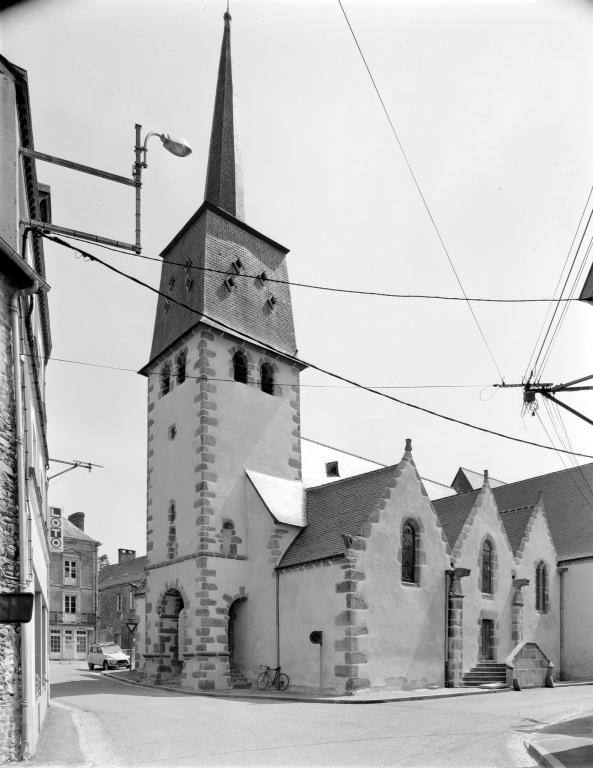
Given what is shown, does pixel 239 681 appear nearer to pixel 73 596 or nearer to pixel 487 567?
pixel 487 567

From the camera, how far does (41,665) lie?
14.2 metres

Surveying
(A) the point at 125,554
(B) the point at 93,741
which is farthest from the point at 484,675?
(A) the point at 125,554

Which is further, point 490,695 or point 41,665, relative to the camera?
point 490,695

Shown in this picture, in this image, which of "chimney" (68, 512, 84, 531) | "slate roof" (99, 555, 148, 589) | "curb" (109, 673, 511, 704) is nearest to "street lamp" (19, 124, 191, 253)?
"curb" (109, 673, 511, 704)

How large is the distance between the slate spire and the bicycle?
54.6ft

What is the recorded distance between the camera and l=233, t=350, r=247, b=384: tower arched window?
88.1 feet

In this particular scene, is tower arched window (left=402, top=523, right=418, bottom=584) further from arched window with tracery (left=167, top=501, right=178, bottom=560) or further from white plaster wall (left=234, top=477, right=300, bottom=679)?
arched window with tracery (left=167, top=501, right=178, bottom=560)

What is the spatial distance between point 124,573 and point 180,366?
40.1m

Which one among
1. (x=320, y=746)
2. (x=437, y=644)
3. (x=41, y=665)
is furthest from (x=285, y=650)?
(x=320, y=746)

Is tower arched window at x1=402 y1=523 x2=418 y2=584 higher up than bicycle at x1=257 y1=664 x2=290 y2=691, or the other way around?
tower arched window at x1=402 y1=523 x2=418 y2=584

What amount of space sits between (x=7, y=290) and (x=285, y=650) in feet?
52.6

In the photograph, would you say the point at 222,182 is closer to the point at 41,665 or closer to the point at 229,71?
the point at 229,71

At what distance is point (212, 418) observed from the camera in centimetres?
2527

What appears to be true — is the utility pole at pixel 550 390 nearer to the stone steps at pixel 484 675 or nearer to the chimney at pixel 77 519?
the stone steps at pixel 484 675
